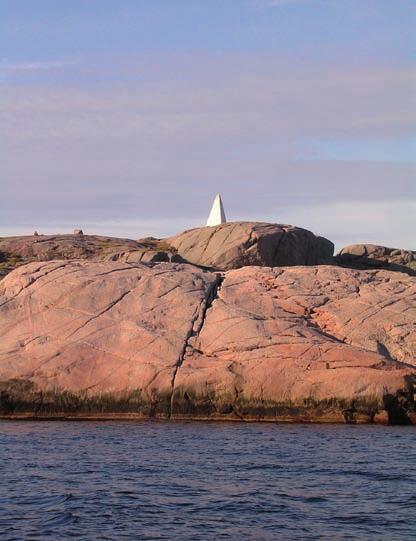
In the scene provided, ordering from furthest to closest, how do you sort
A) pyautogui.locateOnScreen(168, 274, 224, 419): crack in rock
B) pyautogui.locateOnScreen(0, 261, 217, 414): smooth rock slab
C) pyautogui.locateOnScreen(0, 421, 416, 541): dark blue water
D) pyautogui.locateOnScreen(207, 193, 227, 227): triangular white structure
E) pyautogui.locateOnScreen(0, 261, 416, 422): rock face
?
pyautogui.locateOnScreen(207, 193, 227, 227): triangular white structure
pyautogui.locateOnScreen(0, 261, 217, 414): smooth rock slab
pyautogui.locateOnScreen(168, 274, 224, 419): crack in rock
pyautogui.locateOnScreen(0, 261, 416, 422): rock face
pyautogui.locateOnScreen(0, 421, 416, 541): dark blue water

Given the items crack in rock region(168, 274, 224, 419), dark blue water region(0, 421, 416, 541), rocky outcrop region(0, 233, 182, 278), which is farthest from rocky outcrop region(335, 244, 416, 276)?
dark blue water region(0, 421, 416, 541)

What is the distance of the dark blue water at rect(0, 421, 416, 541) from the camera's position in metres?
16.2

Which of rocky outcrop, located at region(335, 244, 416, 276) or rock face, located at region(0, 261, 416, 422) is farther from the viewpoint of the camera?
rocky outcrop, located at region(335, 244, 416, 276)

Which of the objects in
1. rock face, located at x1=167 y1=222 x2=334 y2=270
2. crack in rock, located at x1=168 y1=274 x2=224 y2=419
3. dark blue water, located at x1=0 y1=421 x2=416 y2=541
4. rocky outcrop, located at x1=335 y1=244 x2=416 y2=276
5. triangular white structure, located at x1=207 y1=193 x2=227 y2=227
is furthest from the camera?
triangular white structure, located at x1=207 y1=193 x2=227 y2=227

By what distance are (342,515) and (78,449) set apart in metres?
8.53

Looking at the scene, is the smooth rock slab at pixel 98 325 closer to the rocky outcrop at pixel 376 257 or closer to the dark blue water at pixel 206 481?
the dark blue water at pixel 206 481

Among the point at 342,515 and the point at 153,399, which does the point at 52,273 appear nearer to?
the point at 153,399

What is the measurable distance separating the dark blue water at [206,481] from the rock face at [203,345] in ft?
3.29

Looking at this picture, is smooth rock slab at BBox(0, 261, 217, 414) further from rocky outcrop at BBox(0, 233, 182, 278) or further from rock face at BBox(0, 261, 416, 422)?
rocky outcrop at BBox(0, 233, 182, 278)

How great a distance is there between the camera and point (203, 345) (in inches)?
1170

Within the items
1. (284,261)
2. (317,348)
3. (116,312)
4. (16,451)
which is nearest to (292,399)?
(317,348)

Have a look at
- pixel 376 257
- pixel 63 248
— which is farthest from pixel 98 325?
pixel 376 257

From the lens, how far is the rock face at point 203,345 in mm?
28250

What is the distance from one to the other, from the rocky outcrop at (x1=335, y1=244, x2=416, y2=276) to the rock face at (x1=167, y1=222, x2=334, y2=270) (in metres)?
3.59
